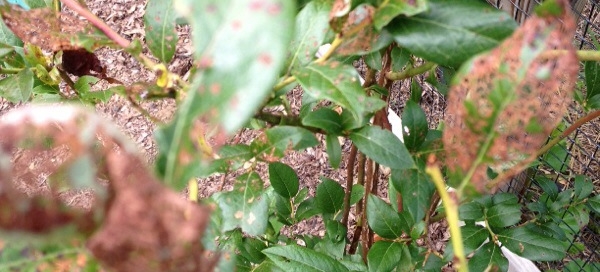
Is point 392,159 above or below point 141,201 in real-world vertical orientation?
below

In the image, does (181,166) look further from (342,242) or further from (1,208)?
(342,242)

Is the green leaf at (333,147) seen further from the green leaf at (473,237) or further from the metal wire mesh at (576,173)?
the metal wire mesh at (576,173)

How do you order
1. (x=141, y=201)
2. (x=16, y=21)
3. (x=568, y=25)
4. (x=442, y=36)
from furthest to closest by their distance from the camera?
(x=16, y=21) → (x=442, y=36) → (x=568, y=25) → (x=141, y=201)

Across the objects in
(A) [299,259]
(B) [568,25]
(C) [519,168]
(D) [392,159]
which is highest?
(B) [568,25]

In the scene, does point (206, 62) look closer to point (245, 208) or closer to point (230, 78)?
point (230, 78)

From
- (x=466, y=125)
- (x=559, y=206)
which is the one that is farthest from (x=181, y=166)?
(x=559, y=206)

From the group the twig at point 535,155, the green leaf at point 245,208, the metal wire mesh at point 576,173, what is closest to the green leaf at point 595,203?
the metal wire mesh at point 576,173
